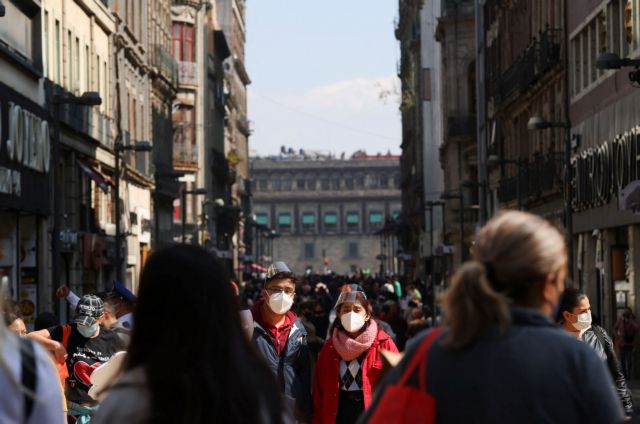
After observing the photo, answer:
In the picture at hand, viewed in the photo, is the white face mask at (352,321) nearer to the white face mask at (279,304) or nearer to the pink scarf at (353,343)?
the pink scarf at (353,343)

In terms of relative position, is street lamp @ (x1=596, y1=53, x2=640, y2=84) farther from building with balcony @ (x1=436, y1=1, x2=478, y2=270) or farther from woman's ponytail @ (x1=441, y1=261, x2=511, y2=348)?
building with balcony @ (x1=436, y1=1, x2=478, y2=270)

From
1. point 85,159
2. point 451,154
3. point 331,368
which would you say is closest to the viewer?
point 331,368

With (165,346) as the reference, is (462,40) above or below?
above

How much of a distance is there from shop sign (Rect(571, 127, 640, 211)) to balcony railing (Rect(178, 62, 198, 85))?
4460cm

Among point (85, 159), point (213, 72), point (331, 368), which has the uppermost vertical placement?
point (213, 72)

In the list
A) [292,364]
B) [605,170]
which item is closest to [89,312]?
[292,364]

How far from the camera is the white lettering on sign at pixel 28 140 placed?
107 feet

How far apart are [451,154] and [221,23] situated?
41.9 meters

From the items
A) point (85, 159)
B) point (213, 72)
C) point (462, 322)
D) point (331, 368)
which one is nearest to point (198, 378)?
point (462, 322)

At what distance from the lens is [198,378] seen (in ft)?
16.0

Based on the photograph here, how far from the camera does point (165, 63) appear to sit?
66.8 metres

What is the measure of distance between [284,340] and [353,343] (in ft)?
2.41

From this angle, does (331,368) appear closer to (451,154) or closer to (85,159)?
(85,159)

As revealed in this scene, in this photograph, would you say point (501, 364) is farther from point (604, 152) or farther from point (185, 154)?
point (185, 154)
